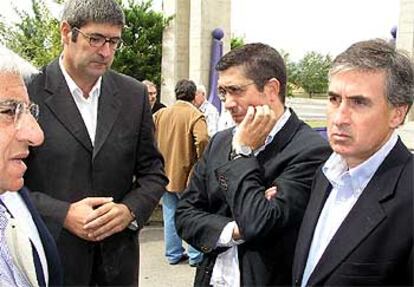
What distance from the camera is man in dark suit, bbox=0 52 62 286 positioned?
1554 millimetres

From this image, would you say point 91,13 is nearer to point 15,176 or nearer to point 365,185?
point 15,176

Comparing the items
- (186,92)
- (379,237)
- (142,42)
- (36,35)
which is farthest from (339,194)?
(36,35)

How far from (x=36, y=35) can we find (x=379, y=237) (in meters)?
11.7

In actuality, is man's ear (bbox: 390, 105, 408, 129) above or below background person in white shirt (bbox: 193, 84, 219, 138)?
above

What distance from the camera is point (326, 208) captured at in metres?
1.81

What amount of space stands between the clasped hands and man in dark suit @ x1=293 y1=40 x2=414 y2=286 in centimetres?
84

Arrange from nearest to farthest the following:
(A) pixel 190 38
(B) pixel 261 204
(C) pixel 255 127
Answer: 1. (B) pixel 261 204
2. (C) pixel 255 127
3. (A) pixel 190 38

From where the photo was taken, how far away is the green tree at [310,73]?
4528 centimetres

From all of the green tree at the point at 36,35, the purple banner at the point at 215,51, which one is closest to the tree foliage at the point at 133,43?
the green tree at the point at 36,35

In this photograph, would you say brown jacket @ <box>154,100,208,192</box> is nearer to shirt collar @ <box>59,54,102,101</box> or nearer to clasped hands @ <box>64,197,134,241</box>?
shirt collar @ <box>59,54,102,101</box>

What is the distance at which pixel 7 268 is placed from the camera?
156 cm

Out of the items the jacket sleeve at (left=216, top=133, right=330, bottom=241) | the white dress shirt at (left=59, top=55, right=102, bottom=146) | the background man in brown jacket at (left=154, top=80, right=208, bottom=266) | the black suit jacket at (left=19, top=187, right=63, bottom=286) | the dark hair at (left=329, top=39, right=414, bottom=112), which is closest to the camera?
the dark hair at (left=329, top=39, right=414, bottom=112)

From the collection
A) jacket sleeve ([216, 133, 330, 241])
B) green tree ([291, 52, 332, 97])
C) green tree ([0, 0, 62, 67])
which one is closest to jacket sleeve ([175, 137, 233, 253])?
jacket sleeve ([216, 133, 330, 241])

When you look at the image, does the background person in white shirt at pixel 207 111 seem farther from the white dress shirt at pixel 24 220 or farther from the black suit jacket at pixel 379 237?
the black suit jacket at pixel 379 237
